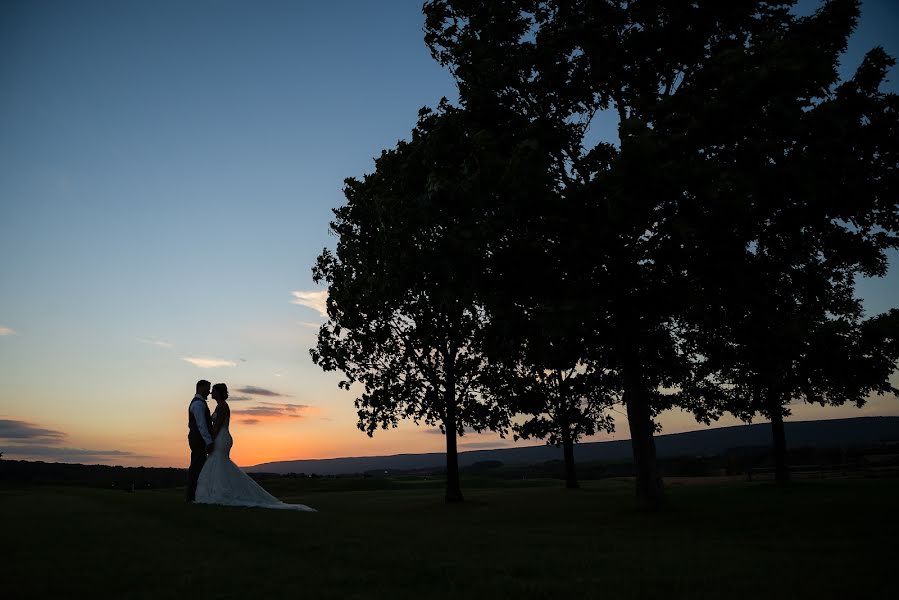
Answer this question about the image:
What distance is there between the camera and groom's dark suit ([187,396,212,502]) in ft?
65.1

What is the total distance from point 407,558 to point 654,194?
12.2 metres

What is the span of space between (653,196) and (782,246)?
7.45m

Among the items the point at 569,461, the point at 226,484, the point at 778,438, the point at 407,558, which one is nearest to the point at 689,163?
the point at 407,558

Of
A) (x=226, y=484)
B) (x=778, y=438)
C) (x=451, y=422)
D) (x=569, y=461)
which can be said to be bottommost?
(x=569, y=461)

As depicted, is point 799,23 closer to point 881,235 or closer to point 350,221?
point 881,235

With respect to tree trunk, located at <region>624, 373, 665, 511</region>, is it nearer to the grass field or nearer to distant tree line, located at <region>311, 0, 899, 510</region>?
distant tree line, located at <region>311, 0, 899, 510</region>

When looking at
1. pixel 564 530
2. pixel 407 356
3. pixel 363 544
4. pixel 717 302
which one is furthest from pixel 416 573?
pixel 407 356

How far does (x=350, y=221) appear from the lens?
3781 cm

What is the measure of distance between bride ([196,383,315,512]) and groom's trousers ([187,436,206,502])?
0.38 m

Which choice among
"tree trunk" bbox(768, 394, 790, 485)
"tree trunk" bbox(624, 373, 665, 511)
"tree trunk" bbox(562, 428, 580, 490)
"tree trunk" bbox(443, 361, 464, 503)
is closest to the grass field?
"tree trunk" bbox(624, 373, 665, 511)

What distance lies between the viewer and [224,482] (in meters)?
19.4

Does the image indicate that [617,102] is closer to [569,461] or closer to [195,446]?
[195,446]

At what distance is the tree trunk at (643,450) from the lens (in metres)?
23.1

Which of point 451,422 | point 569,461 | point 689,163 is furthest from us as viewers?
point 569,461
